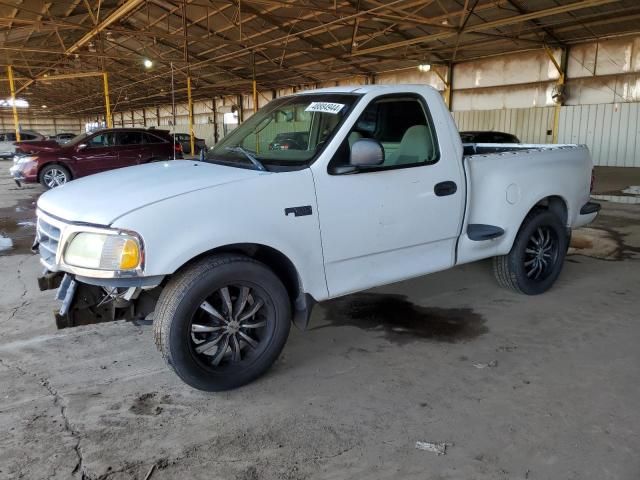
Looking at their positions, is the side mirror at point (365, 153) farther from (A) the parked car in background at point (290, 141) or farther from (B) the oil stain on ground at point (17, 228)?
(B) the oil stain on ground at point (17, 228)

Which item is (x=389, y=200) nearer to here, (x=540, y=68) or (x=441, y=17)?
(x=441, y=17)

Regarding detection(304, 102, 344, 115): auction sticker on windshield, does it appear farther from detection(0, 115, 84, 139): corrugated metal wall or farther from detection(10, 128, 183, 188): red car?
detection(0, 115, 84, 139): corrugated metal wall

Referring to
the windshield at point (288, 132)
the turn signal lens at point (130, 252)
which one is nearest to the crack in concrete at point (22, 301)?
the windshield at point (288, 132)

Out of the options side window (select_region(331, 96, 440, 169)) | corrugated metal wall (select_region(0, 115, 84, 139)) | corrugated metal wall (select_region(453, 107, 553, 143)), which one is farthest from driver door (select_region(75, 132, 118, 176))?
corrugated metal wall (select_region(0, 115, 84, 139))

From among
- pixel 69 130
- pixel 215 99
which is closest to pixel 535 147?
pixel 215 99

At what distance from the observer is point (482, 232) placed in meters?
4.19

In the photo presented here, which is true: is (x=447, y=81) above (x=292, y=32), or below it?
below

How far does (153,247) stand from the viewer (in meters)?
2.73

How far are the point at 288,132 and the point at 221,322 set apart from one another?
1597 millimetres

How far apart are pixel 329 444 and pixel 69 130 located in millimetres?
75954

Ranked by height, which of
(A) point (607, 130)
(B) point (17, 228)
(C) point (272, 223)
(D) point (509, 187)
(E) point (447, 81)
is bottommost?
(B) point (17, 228)

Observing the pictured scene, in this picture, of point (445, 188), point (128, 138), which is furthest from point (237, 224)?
point (128, 138)

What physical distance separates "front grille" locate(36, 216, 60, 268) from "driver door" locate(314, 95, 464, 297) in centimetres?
165

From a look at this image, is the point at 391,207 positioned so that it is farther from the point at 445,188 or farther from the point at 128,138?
the point at 128,138
